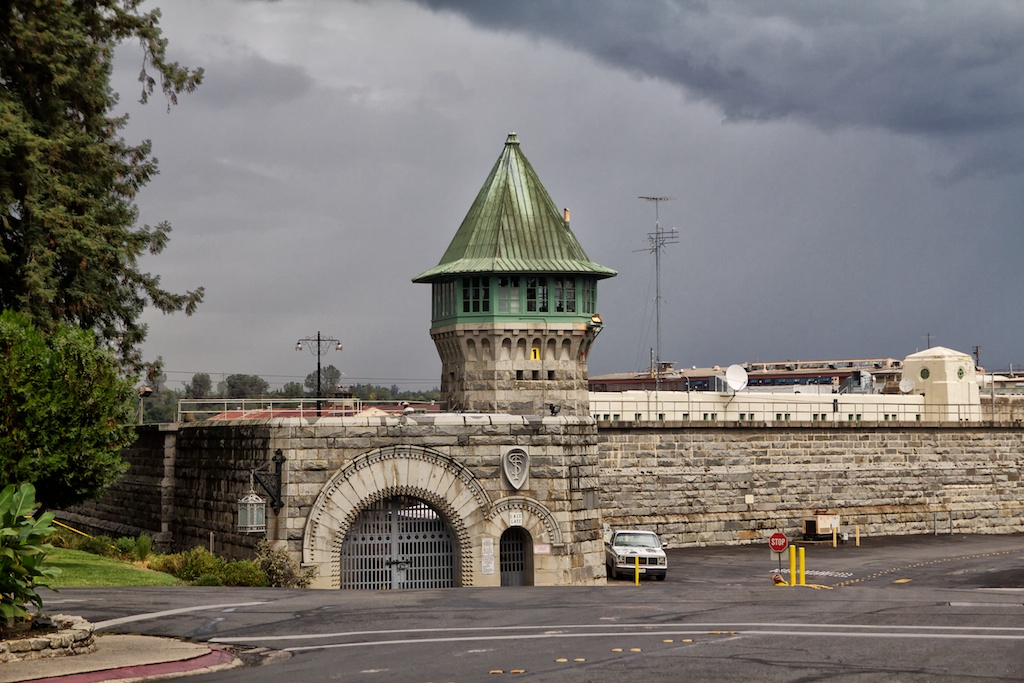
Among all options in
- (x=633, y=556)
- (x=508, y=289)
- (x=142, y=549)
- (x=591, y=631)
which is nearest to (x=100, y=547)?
(x=142, y=549)

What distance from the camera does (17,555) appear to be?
57.0 feet

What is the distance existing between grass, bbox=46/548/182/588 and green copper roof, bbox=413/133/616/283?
18.8m

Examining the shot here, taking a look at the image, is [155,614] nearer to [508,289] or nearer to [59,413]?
[59,413]

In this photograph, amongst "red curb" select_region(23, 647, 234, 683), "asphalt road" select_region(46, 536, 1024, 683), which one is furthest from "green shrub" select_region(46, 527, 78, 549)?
"red curb" select_region(23, 647, 234, 683)

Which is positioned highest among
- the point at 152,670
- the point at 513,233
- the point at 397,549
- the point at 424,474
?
the point at 513,233

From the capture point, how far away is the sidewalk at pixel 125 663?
53.2 feet

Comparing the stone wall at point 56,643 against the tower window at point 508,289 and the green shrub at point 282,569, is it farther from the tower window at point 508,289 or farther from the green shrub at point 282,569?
the tower window at point 508,289

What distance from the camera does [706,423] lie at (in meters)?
50.0

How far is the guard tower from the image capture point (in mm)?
46000

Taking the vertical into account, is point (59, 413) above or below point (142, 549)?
above

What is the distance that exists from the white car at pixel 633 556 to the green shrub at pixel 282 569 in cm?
960

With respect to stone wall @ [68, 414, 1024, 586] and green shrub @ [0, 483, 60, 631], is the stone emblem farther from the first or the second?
green shrub @ [0, 483, 60, 631]

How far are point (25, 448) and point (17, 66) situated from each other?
1459 cm

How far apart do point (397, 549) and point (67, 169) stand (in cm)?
1537
